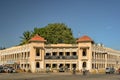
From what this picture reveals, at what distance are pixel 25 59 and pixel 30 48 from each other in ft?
17.7

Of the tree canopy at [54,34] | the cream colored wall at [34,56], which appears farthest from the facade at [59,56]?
the tree canopy at [54,34]

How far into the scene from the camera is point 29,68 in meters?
84.9

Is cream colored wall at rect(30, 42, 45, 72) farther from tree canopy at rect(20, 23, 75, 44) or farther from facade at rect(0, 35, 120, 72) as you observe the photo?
tree canopy at rect(20, 23, 75, 44)

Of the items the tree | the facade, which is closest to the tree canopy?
the tree

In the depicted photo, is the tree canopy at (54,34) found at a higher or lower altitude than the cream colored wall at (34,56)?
higher

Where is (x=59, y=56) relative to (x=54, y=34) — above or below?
below

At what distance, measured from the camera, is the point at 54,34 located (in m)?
107

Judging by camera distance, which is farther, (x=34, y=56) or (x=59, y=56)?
(x=59, y=56)

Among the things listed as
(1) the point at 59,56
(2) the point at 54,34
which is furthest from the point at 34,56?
(2) the point at 54,34

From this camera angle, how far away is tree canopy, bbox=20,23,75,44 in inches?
4158

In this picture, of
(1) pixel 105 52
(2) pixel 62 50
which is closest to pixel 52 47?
(2) pixel 62 50

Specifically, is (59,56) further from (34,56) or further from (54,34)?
(54,34)

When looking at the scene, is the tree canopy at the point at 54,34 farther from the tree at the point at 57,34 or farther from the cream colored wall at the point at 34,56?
the cream colored wall at the point at 34,56

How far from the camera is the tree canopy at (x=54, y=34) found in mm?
105625
